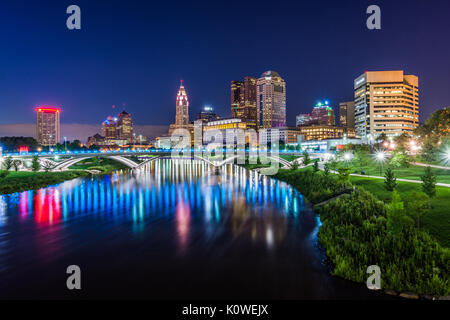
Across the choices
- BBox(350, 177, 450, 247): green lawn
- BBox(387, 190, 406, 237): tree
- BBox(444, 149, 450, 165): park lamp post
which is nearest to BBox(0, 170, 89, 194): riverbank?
BBox(387, 190, 406, 237): tree

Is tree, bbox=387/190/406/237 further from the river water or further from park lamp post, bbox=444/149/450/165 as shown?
park lamp post, bbox=444/149/450/165

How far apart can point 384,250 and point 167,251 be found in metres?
15.2

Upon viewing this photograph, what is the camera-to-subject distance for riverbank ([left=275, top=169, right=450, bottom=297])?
41.9 ft

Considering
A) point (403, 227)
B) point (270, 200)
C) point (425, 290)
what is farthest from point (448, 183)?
point (425, 290)

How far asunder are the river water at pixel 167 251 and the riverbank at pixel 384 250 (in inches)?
45.2

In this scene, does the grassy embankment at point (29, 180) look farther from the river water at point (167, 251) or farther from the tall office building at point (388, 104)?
the tall office building at point (388, 104)

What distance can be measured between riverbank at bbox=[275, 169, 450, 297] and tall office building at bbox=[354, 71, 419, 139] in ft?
465

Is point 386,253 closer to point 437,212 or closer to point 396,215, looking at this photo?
point 396,215

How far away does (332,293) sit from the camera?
13.4m

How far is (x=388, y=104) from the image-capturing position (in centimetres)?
14562

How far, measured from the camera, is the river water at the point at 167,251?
14.4m

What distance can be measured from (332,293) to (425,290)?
4.22 m

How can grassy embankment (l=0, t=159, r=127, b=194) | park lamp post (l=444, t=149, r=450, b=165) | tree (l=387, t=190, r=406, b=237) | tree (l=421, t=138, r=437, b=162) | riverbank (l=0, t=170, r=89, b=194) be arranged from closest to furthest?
tree (l=387, t=190, r=406, b=237) → park lamp post (l=444, t=149, r=450, b=165) → tree (l=421, t=138, r=437, b=162) → riverbank (l=0, t=170, r=89, b=194) → grassy embankment (l=0, t=159, r=127, b=194)

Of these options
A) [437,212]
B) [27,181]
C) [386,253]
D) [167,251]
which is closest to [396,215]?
[386,253]
